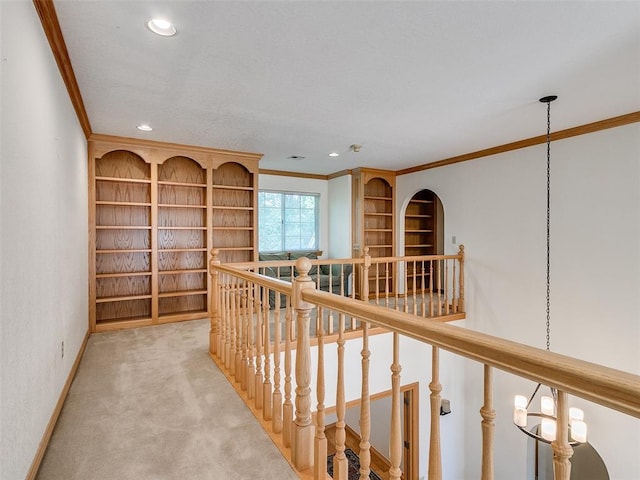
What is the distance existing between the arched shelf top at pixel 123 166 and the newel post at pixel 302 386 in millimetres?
3603

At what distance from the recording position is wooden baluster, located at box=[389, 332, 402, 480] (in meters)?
1.07

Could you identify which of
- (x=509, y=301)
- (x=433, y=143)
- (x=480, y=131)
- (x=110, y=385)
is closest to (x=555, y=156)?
(x=480, y=131)

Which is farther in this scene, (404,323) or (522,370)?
(404,323)

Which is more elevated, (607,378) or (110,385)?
(607,378)

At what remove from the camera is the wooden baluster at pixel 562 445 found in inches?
26.3

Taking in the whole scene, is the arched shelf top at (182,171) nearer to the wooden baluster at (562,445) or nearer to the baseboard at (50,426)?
the baseboard at (50,426)

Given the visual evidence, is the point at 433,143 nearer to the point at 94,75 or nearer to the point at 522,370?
the point at 94,75

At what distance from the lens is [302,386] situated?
1.66 meters

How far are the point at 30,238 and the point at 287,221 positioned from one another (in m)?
4.76

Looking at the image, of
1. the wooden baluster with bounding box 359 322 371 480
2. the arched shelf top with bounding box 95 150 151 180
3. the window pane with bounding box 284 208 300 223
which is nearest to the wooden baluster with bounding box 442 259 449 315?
the window pane with bounding box 284 208 300 223

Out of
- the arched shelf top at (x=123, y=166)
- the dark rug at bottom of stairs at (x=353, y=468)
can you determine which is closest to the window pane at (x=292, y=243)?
the arched shelf top at (x=123, y=166)

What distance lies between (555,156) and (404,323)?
3.96 m

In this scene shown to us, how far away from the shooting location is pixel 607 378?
613mm

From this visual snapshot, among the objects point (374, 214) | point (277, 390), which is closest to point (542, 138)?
point (374, 214)
